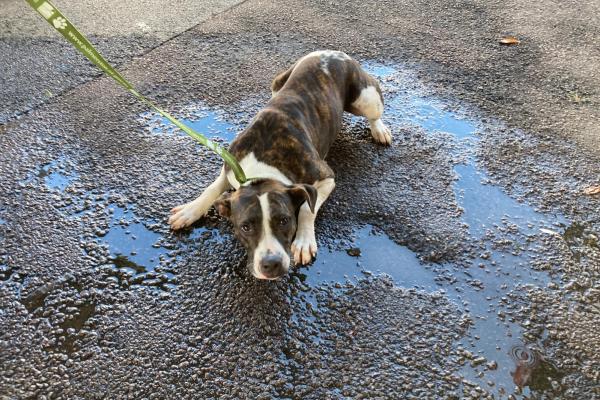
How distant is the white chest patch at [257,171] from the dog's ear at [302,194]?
19 centimetres

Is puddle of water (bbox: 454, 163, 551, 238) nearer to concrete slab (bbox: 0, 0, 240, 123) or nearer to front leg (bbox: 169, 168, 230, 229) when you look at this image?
front leg (bbox: 169, 168, 230, 229)

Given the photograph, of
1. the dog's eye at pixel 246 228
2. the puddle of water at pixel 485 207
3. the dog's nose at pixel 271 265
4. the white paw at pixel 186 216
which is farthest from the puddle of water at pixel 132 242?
the puddle of water at pixel 485 207

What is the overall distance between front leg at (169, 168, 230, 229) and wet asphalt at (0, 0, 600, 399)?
0.08 meters

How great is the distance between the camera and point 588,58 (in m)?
5.66

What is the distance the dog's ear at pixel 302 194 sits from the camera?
3.26m

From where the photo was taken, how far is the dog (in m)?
3.17

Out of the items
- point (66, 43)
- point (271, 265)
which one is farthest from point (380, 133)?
point (66, 43)

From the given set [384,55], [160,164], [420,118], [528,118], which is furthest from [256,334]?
[384,55]

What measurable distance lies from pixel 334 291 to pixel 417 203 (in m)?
1.02

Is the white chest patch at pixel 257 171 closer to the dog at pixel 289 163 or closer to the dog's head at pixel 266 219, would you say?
the dog at pixel 289 163

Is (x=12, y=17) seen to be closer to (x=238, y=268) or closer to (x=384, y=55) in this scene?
(x=384, y=55)

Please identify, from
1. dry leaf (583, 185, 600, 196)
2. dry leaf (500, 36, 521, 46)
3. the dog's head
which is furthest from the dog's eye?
dry leaf (500, 36, 521, 46)

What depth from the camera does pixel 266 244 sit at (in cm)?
316

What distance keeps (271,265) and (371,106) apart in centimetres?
189
